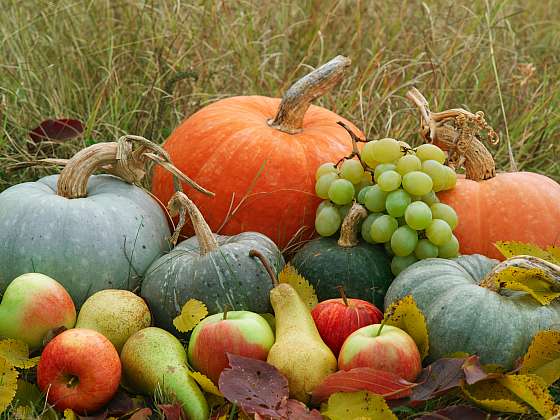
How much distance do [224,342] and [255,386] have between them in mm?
189

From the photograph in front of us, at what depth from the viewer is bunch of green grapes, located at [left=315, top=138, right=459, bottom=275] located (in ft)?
9.97

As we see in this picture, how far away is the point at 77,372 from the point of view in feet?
7.77

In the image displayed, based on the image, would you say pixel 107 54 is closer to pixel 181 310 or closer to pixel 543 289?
pixel 181 310

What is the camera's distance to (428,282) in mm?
2756

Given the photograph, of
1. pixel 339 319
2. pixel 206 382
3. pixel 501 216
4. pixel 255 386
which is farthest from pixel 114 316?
pixel 501 216

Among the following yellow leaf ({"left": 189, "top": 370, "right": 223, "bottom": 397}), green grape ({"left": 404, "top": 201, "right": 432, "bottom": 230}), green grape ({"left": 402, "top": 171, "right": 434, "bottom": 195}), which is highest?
green grape ({"left": 402, "top": 171, "right": 434, "bottom": 195})

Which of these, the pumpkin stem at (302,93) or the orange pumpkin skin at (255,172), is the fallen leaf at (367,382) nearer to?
the orange pumpkin skin at (255,172)

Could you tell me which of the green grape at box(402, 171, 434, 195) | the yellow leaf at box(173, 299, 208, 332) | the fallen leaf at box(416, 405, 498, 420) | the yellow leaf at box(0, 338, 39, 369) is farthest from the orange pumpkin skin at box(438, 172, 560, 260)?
the yellow leaf at box(0, 338, 39, 369)

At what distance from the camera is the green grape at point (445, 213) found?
3094 millimetres

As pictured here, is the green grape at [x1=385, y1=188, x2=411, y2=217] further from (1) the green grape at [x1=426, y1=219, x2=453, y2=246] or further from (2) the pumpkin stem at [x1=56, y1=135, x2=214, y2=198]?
(2) the pumpkin stem at [x1=56, y1=135, x2=214, y2=198]

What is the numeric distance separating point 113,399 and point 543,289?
1.36m

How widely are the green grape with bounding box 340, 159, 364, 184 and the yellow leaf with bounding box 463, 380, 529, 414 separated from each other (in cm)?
103

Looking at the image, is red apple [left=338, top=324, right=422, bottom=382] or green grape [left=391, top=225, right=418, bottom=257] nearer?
red apple [left=338, top=324, right=422, bottom=382]

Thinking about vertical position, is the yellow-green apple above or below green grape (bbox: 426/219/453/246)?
below
